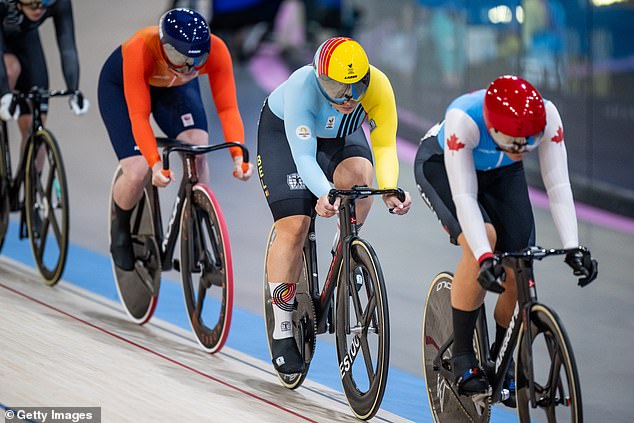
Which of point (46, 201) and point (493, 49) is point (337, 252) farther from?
point (493, 49)

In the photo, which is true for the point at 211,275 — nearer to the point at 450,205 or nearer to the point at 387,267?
the point at 450,205

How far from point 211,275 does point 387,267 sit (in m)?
2.14

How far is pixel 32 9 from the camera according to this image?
5.32 m

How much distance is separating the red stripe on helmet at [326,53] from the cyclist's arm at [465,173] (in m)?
0.50

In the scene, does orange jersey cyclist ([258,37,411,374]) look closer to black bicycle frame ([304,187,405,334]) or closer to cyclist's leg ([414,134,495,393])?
black bicycle frame ([304,187,405,334])

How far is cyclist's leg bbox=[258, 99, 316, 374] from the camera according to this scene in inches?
145

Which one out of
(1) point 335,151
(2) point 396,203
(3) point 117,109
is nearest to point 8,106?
(3) point 117,109

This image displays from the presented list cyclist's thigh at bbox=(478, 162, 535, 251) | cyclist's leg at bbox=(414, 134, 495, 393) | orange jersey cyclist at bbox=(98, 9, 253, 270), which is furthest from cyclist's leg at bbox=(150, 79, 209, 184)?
cyclist's thigh at bbox=(478, 162, 535, 251)

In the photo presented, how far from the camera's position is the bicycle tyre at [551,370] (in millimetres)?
2723

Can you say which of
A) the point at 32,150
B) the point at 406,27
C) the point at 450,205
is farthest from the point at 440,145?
the point at 406,27

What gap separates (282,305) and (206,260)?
1.99 feet

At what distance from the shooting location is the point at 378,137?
11.7 feet

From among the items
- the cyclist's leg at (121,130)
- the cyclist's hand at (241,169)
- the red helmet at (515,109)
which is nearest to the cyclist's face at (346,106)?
the red helmet at (515,109)

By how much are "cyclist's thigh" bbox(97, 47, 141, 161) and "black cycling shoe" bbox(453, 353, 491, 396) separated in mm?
1940
